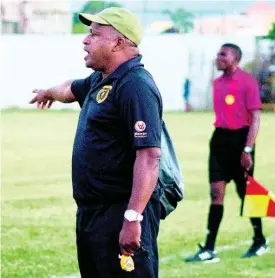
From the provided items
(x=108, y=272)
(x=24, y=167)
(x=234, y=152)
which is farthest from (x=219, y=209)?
(x=24, y=167)

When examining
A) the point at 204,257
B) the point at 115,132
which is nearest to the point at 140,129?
the point at 115,132

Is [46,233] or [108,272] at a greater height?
[108,272]

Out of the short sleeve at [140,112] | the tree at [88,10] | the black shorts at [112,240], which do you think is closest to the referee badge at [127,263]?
the black shorts at [112,240]

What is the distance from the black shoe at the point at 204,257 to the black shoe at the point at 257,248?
400 millimetres

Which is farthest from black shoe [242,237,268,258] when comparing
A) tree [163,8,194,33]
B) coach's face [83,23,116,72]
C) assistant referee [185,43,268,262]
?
tree [163,8,194,33]

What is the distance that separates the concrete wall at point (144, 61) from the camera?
4397 cm

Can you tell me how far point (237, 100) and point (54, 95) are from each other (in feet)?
11.6

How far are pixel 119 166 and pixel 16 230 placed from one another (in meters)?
5.71

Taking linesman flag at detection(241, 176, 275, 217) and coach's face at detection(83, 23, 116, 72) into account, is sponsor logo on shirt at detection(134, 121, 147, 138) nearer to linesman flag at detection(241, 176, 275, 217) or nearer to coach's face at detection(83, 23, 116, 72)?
coach's face at detection(83, 23, 116, 72)

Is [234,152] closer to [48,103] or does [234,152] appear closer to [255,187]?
[255,187]

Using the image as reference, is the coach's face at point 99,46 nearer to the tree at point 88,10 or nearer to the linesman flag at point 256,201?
the linesman flag at point 256,201

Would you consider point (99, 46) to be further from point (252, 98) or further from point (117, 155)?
point (252, 98)

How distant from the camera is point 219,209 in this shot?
9.21 metres

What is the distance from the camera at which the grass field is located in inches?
338
